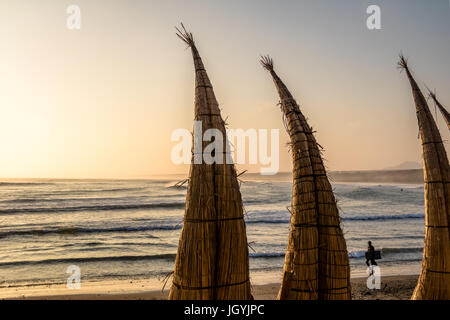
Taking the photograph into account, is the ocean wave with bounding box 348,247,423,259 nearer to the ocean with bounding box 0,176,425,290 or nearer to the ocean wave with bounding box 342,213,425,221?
the ocean with bounding box 0,176,425,290

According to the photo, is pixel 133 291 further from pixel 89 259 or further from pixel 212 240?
pixel 212 240

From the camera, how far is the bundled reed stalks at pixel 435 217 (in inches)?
163

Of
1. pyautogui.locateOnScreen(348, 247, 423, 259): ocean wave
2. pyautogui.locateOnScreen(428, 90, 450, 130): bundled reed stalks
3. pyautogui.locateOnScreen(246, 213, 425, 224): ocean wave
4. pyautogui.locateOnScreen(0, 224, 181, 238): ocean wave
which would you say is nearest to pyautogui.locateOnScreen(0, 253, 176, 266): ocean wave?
pyautogui.locateOnScreen(0, 224, 181, 238): ocean wave

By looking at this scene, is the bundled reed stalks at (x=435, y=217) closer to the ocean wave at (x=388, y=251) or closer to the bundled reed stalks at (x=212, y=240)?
the bundled reed stalks at (x=212, y=240)

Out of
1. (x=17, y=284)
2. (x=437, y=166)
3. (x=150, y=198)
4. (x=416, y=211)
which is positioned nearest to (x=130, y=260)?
(x=17, y=284)

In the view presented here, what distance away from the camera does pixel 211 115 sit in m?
2.90

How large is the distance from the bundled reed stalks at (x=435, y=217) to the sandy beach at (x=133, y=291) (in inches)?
254

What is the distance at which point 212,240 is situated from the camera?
2801mm

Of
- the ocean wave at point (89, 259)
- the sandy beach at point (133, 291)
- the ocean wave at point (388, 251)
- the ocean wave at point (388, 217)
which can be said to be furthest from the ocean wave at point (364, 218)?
the sandy beach at point (133, 291)

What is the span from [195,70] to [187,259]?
145 centimetres

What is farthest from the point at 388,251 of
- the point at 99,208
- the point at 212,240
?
the point at 99,208
